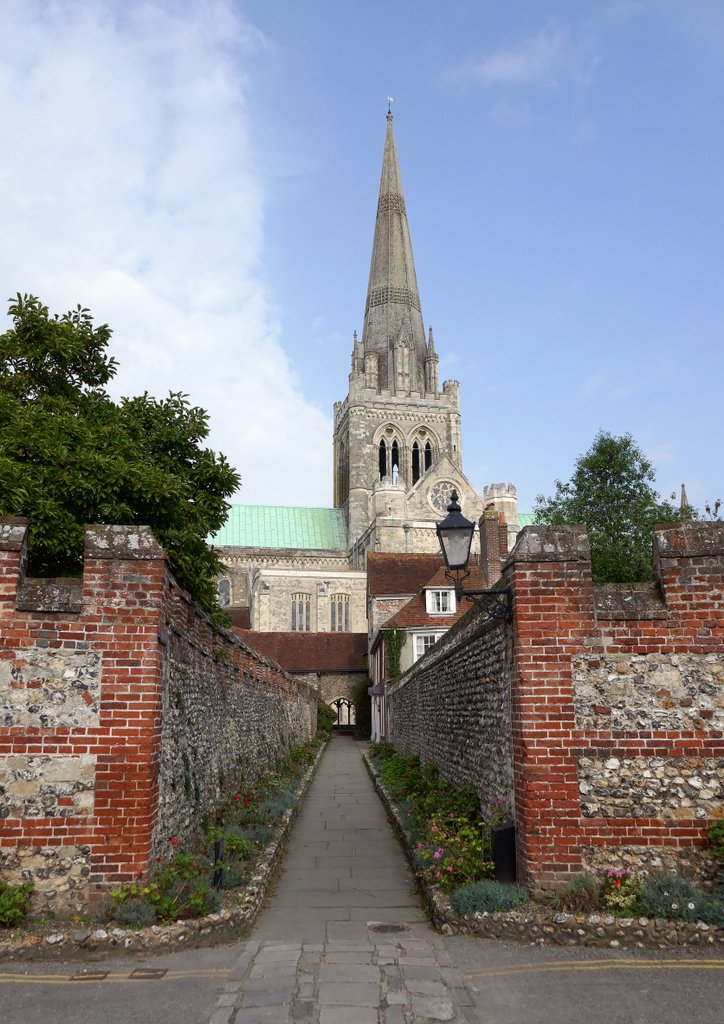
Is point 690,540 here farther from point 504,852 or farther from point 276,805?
point 276,805

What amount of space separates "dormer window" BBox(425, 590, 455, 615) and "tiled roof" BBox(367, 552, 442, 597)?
6.66 metres

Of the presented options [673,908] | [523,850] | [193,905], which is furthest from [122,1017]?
[673,908]

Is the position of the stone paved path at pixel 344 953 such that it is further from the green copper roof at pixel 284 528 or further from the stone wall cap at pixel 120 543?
the green copper roof at pixel 284 528

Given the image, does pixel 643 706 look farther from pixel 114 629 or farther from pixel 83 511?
pixel 83 511

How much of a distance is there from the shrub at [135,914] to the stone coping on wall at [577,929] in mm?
2467

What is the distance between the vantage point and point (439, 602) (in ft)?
99.6

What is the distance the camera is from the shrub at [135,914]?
6027 mm

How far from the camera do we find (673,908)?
595 centimetres

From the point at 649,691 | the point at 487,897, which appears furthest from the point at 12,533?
the point at 649,691

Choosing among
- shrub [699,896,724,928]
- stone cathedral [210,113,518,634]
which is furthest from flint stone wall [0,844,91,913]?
stone cathedral [210,113,518,634]

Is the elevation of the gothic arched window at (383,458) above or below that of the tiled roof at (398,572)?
above

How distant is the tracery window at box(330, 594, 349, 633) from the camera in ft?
198

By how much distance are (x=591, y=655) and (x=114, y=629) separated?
4367mm

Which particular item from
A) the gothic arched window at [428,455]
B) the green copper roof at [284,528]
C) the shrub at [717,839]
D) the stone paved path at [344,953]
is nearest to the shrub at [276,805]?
the stone paved path at [344,953]
